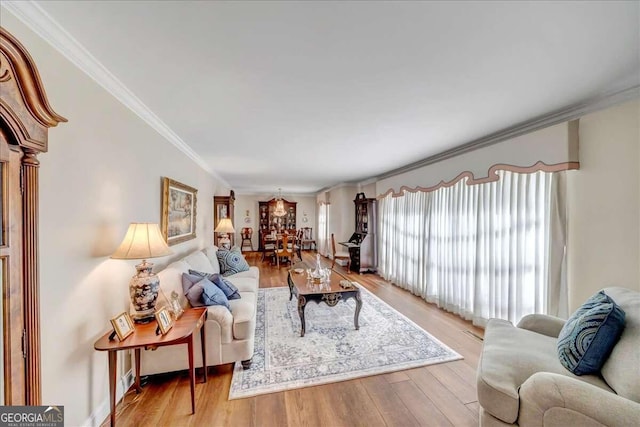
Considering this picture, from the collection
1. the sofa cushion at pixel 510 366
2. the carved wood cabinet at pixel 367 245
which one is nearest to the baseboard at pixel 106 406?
the sofa cushion at pixel 510 366

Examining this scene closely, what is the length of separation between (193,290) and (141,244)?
29.5 inches

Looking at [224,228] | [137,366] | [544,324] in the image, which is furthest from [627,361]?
[224,228]

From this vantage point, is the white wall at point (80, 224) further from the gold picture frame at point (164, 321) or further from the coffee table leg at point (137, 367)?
the gold picture frame at point (164, 321)

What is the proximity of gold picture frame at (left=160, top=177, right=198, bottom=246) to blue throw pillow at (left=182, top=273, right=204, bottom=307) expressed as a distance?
79cm

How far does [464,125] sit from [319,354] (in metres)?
2.86

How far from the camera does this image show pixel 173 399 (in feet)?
6.33

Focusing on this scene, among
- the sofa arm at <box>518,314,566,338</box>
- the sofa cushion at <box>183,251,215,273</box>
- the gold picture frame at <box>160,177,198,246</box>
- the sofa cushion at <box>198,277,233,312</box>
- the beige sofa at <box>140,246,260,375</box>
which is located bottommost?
the beige sofa at <box>140,246,260,375</box>

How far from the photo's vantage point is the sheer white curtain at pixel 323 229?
8.31 metres

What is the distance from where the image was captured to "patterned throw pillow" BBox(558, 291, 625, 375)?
1.35 m

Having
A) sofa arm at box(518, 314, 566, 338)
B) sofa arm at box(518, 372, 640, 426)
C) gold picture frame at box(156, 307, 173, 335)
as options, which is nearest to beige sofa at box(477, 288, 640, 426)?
sofa arm at box(518, 372, 640, 426)

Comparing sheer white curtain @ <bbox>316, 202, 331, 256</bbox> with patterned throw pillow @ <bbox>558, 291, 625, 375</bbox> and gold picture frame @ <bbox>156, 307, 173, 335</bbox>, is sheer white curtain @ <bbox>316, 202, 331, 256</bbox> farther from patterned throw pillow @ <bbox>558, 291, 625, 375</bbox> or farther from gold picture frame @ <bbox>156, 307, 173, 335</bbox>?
patterned throw pillow @ <bbox>558, 291, 625, 375</bbox>

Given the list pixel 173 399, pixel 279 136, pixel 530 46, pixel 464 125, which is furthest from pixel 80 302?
pixel 464 125

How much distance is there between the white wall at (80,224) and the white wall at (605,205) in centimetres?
384

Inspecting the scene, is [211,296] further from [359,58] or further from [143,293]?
[359,58]
